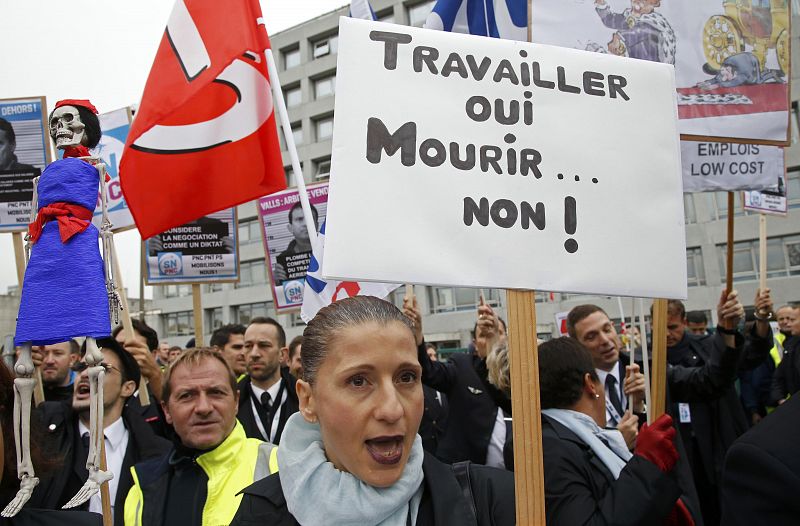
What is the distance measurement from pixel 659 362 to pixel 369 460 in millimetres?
1609

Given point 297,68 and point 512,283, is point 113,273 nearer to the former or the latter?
point 512,283

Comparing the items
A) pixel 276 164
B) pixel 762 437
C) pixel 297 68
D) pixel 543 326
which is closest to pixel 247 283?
pixel 297 68

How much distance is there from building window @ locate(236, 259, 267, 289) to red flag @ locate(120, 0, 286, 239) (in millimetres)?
34039

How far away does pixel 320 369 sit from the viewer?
162 cm

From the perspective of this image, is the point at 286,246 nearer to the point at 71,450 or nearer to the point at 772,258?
the point at 71,450

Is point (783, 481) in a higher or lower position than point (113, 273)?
lower

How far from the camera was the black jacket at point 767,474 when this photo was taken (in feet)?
3.87

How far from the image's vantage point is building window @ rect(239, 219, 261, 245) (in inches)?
1490

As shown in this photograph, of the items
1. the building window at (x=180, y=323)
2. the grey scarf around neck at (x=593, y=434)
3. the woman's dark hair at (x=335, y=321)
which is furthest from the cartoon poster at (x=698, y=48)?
the building window at (x=180, y=323)

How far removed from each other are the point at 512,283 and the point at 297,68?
38790 mm

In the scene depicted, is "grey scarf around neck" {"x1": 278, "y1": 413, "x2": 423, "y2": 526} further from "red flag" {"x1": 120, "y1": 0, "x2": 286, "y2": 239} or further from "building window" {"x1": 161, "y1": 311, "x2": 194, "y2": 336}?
"building window" {"x1": 161, "y1": 311, "x2": 194, "y2": 336}

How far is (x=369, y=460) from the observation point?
59.5 inches

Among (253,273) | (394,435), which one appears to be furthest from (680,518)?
(253,273)

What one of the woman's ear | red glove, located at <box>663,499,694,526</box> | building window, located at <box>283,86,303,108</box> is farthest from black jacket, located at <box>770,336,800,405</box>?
building window, located at <box>283,86,303,108</box>
